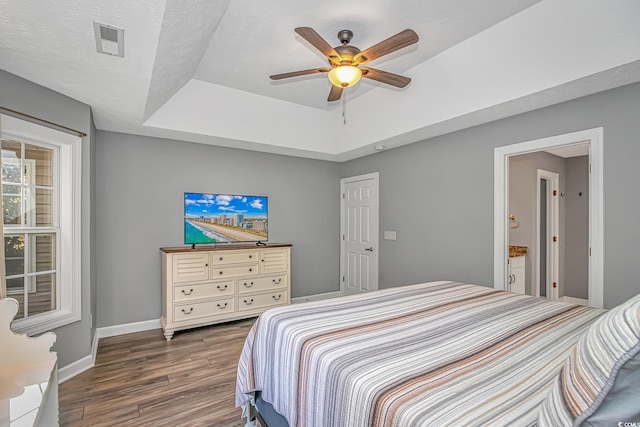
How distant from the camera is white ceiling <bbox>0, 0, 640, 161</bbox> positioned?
183cm

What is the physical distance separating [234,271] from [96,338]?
1.56 m

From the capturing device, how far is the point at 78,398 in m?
2.34

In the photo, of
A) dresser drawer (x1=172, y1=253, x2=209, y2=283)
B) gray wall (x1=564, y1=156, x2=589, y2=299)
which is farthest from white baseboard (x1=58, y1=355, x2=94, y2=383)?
gray wall (x1=564, y1=156, x2=589, y2=299)

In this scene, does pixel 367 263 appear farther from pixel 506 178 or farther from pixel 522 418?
pixel 522 418

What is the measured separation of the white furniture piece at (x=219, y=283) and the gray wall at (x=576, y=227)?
4.40 m

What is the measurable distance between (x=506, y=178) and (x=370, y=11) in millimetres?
2059

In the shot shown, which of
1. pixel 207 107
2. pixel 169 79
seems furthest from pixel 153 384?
pixel 207 107

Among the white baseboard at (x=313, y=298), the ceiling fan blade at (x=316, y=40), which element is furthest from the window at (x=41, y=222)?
the white baseboard at (x=313, y=298)

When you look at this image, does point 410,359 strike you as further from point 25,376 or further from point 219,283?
point 219,283

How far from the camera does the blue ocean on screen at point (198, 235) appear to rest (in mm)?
4027

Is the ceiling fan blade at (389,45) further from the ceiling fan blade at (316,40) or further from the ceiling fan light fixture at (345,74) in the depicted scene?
the ceiling fan blade at (316,40)

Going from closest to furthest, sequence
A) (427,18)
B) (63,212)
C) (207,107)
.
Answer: (427,18) → (63,212) → (207,107)

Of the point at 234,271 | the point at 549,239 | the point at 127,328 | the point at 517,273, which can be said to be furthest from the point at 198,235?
the point at 549,239

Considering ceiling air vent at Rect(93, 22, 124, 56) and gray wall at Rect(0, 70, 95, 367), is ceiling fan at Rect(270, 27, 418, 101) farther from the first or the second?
gray wall at Rect(0, 70, 95, 367)
